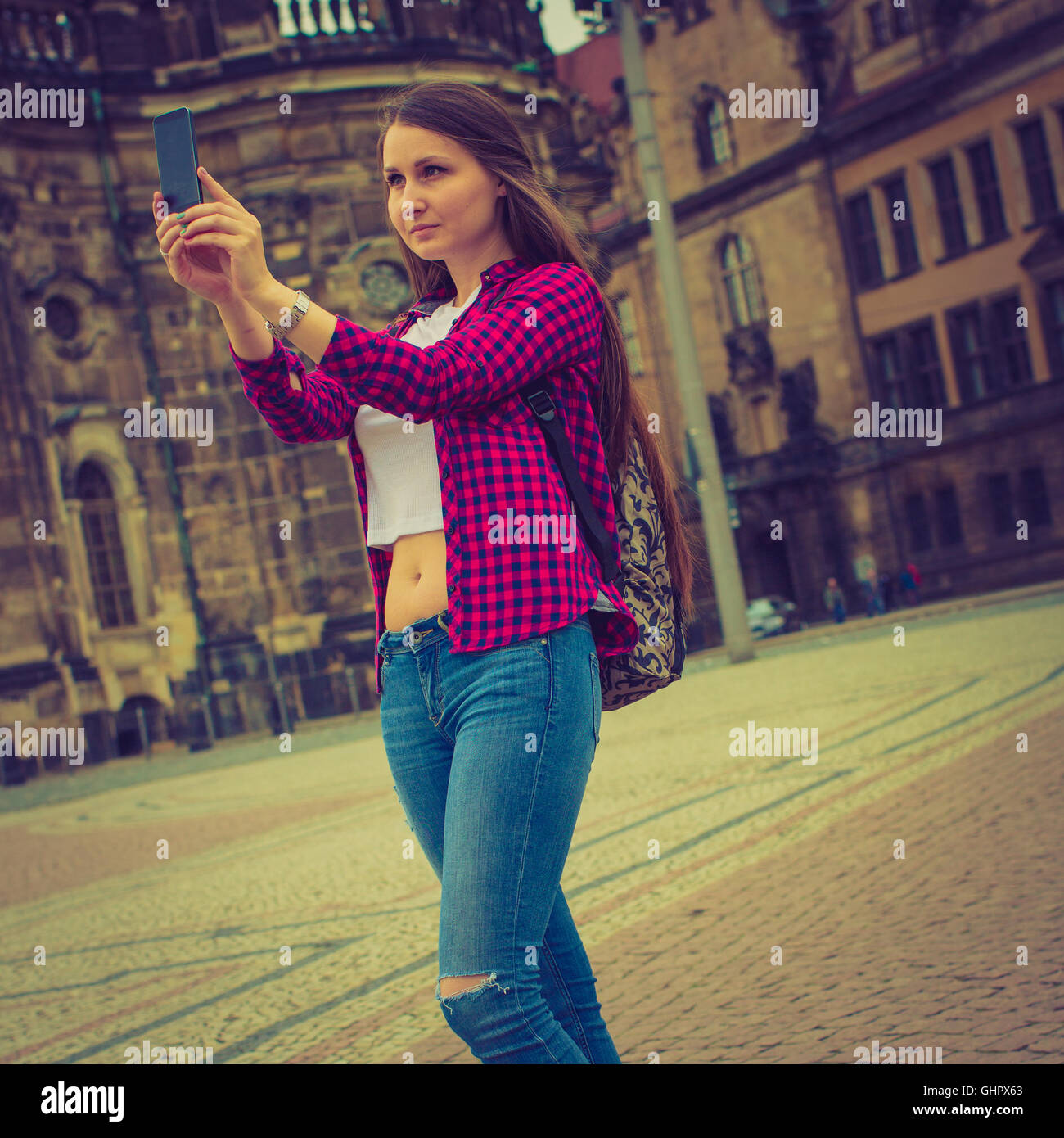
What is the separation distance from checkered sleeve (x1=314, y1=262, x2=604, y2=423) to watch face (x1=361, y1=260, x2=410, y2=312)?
25.3m

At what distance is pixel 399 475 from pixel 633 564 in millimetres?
432

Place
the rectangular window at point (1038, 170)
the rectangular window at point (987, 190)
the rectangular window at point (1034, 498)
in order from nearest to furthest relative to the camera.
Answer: the rectangular window at point (1038, 170) → the rectangular window at point (1034, 498) → the rectangular window at point (987, 190)

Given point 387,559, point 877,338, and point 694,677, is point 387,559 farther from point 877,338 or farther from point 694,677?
point 877,338

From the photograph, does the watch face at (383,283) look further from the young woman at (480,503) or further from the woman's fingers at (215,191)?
the woman's fingers at (215,191)

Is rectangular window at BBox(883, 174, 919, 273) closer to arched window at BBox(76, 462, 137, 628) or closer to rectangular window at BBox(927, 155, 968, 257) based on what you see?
rectangular window at BBox(927, 155, 968, 257)

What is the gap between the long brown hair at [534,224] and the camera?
2.46m

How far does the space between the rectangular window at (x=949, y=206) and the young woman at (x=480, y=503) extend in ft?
121

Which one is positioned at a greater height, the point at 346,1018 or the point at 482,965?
the point at 482,965

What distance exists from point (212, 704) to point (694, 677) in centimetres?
1074

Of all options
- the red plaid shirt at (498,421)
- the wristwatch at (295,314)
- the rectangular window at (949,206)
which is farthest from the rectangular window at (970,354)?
the wristwatch at (295,314)

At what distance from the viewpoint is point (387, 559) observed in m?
2.54

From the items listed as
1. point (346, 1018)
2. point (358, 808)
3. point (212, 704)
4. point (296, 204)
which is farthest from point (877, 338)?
point (346, 1018)

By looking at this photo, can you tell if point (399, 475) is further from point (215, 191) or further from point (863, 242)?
point (863, 242)

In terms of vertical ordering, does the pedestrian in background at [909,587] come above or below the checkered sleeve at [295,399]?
below
